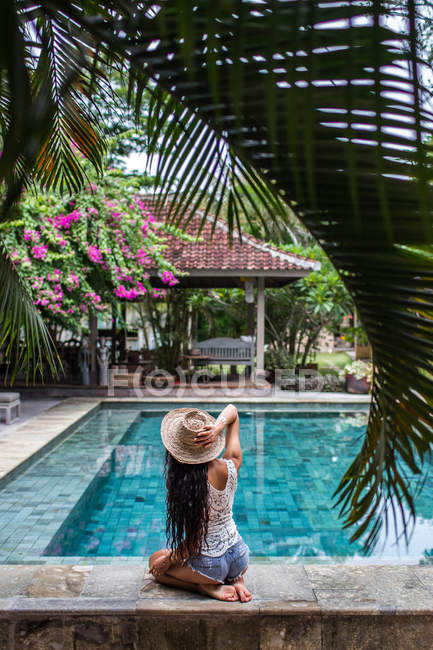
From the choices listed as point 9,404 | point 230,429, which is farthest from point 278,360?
point 230,429

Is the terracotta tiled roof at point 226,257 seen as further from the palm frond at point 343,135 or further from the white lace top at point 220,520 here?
the palm frond at point 343,135

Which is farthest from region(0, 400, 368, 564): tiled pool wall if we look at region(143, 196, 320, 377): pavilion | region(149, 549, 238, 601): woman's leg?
region(143, 196, 320, 377): pavilion

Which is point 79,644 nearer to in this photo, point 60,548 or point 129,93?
point 60,548

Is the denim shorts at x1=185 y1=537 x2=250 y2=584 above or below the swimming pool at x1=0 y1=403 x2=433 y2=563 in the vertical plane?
above

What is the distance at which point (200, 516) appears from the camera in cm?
280

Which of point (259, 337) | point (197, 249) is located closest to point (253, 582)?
point (259, 337)

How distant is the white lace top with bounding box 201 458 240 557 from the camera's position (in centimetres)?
287

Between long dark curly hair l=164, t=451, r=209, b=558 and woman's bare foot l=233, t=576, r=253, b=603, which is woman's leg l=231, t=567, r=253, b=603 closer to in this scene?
woman's bare foot l=233, t=576, r=253, b=603

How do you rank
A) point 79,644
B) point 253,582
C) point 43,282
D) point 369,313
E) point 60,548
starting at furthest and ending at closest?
point 43,282, point 60,548, point 253,582, point 79,644, point 369,313

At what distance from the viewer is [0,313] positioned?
2.74 m

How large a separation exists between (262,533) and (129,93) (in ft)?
15.0

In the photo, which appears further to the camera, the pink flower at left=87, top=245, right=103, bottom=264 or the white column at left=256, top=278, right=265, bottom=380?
the white column at left=256, top=278, right=265, bottom=380

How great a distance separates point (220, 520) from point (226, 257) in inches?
414

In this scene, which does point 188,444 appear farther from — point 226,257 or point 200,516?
point 226,257
